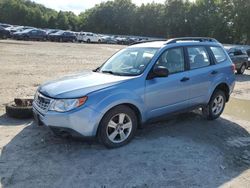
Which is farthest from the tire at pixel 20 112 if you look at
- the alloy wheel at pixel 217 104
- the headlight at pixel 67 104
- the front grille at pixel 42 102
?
the alloy wheel at pixel 217 104

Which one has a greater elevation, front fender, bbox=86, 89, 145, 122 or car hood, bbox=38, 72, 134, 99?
car hood, bbox=38, 72, 134, 99

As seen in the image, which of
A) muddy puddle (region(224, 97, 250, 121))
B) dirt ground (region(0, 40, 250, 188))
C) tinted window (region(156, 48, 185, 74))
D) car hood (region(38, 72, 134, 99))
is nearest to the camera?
→ dirt ground (region(0, 40, 250, 188))

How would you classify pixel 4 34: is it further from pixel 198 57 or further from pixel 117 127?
pixel 117 127

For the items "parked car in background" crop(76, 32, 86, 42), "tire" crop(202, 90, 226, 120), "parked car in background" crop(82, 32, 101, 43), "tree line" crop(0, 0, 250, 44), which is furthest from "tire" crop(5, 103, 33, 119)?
"tree line" crop(0, 0, 250, 44)

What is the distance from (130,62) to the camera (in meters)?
6.47

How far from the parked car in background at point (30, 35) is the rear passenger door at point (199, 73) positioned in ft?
138

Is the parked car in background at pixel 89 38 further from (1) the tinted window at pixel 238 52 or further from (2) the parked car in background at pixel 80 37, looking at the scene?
(1) the tinted window at pixel 238 52

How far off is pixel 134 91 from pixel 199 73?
196cm

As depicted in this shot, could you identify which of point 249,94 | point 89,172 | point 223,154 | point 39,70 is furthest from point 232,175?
point 39,70

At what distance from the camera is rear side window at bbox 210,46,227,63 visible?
25.3 feet

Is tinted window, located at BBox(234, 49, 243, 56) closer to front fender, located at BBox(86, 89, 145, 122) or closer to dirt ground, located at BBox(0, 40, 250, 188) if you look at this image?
dirt ground, located at BBox(0, 40, 250, 188)

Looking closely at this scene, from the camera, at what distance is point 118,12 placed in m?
100

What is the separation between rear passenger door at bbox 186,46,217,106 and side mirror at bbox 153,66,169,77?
3.16 ft

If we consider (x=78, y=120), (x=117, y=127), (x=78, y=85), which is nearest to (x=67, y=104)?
(x=78, y=120)
